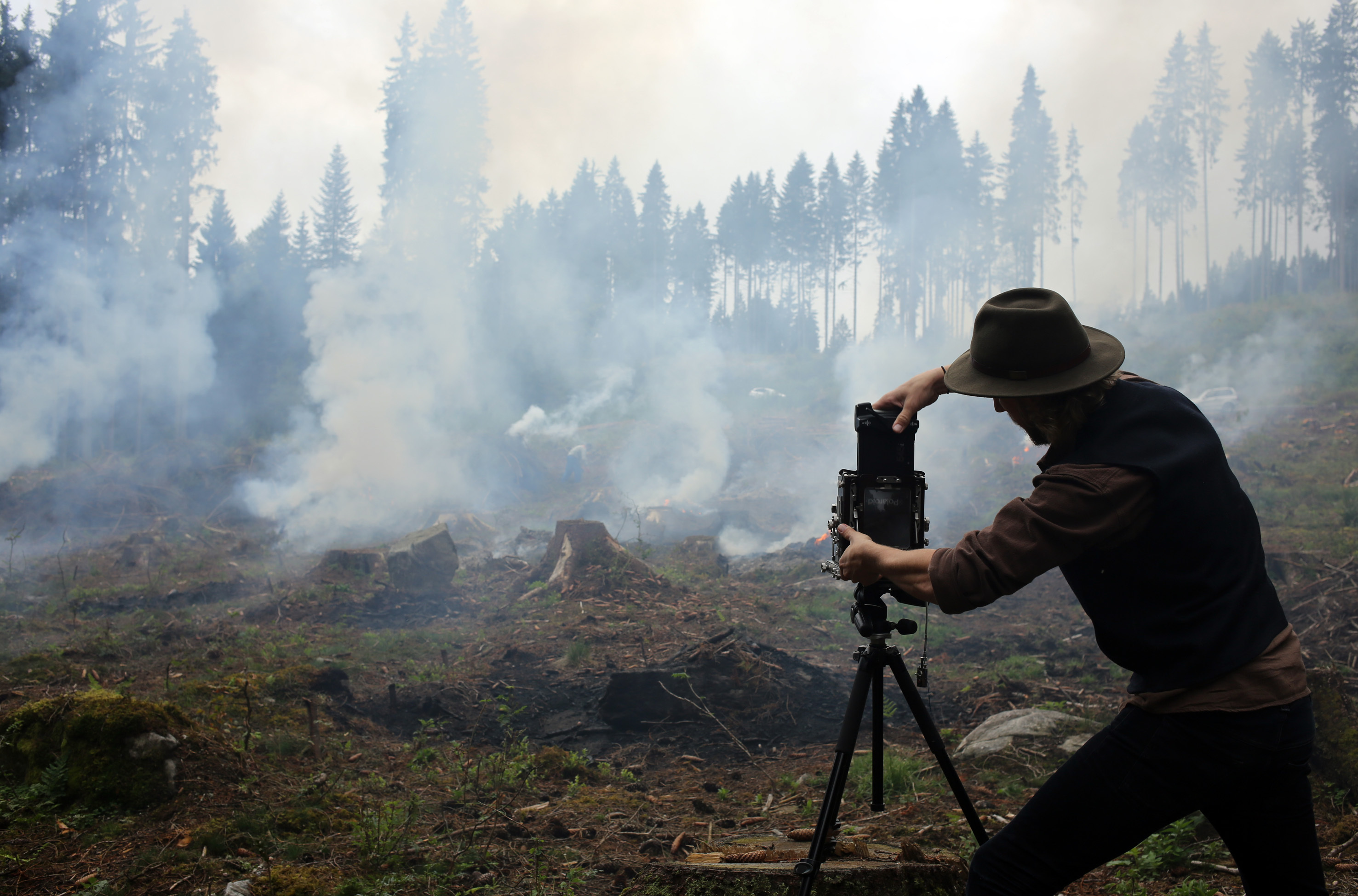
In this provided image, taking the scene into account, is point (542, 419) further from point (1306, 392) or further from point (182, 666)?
point (1306, 392)

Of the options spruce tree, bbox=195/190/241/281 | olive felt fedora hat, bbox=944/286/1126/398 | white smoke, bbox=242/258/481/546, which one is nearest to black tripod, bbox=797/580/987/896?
olive felt fedora hat, bbox=944/286/1126/398

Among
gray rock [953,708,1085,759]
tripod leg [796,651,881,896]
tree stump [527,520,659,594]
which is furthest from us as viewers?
tree stump [527,520,659,594]

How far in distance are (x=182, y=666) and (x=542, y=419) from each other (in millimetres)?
22460

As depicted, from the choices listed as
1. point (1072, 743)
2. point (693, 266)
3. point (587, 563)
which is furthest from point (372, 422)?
point (693, 266)

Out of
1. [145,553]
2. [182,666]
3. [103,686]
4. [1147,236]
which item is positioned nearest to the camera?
[103,686]

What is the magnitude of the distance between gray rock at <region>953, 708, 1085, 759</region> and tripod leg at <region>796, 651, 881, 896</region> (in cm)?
313

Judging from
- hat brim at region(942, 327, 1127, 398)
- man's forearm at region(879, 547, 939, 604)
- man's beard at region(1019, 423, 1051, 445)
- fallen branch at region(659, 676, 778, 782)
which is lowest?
fallen branch at region(659, 676, 778, 782)

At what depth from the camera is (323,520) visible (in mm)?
17562

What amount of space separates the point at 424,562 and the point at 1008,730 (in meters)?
10.3

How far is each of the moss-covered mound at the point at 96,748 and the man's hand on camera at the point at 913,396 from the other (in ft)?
14.3

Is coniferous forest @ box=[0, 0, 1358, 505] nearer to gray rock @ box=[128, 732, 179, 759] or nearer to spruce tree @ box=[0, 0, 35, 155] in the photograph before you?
spruce tree @ box=[0, 0, 35, 155]

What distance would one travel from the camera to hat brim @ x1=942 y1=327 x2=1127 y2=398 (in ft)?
5.64

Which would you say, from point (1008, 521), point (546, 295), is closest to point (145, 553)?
point (1008, 521)

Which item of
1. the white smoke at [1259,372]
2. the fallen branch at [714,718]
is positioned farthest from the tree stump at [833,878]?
the white smoke at [1259,372]
